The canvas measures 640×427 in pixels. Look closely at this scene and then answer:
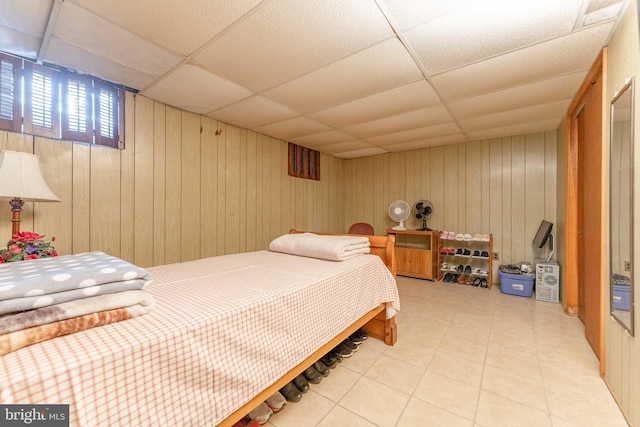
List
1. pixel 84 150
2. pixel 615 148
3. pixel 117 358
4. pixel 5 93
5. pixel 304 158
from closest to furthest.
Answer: pixel 117 358, pixel 615 148, pixel 5 93, pixel 84 150, pixel 304 158

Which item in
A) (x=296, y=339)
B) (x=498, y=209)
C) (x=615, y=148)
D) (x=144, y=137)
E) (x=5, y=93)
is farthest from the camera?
(x=498, y=209)

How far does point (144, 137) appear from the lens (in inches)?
98.5

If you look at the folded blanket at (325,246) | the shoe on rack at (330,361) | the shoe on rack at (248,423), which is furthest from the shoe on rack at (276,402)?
the folded blanket at (325,246)

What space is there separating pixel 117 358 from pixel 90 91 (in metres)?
2.41

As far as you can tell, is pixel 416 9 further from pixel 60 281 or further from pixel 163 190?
pixel 163 190

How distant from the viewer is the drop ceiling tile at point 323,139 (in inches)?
145

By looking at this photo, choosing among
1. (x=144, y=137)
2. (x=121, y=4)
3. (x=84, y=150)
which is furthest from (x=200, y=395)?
(x=144, y=137)

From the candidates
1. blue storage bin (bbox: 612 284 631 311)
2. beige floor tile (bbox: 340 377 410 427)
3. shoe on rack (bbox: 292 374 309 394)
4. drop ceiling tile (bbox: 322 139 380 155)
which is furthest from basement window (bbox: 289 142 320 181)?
blue storage bin (bbox: 612 284 631 311)

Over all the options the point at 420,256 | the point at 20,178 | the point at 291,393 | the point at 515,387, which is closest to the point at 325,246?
the point at 291,393

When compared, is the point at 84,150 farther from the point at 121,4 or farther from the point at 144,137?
the point at 121,4

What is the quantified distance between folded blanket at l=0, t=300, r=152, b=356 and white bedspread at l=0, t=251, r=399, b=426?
19mm

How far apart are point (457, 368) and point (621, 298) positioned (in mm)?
1032

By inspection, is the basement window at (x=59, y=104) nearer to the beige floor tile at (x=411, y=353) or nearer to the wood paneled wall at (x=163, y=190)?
the wood paneled wall at (x=163, y=190)

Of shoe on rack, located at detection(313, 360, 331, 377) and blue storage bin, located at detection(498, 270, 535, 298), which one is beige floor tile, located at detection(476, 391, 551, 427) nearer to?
shoe on rack, located at detection(313, 360, 331, 377)
